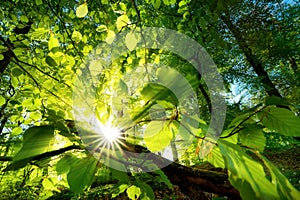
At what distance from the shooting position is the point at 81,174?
1.12 feet

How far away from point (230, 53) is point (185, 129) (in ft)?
26.2

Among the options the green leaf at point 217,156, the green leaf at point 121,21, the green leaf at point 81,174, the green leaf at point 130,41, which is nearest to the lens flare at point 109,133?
the green leaf at point 81,174

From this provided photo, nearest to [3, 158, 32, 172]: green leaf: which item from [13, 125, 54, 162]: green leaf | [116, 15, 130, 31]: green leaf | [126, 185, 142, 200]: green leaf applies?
[13, 125, 54, 162]: green leaf

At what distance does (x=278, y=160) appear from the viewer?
9086 millimetres

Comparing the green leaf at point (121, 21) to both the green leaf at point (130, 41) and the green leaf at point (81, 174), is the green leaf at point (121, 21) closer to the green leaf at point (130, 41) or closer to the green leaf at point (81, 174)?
the green leaf at point (130, 41)

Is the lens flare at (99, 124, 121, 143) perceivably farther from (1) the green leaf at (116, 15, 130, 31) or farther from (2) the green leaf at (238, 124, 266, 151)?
(1) the green leaf at (116, 15, 130, 31)

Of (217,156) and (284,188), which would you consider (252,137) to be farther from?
(284,188)

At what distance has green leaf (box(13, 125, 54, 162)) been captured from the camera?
11.2 inches

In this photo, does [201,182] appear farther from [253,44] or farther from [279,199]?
[253,44]

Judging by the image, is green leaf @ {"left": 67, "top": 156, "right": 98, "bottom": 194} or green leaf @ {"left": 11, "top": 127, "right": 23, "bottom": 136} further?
green leaf @ {"left": 11, "top": 127, "right": 23, "bottom": 136}

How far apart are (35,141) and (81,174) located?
0.28 feet

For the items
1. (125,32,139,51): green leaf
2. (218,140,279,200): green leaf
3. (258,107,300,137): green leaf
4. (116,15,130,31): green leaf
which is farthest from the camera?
(116,15,130,31): green leaf

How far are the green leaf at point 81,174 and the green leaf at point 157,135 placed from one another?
0.10m

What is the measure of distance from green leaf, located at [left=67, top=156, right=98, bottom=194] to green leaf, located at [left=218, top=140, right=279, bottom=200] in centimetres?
20
